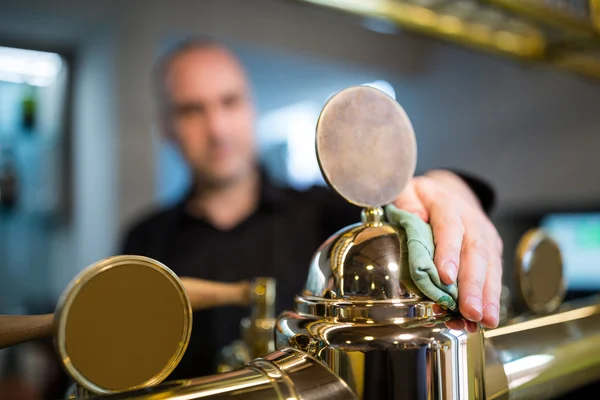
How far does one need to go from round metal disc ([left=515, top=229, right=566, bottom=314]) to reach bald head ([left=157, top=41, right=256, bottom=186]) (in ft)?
3.25

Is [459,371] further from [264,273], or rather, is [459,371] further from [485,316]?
[264,273]

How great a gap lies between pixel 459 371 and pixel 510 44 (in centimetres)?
65

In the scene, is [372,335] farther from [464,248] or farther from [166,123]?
[166,123]

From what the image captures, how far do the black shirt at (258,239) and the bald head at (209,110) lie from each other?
114 millimetres

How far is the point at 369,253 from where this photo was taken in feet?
0.95

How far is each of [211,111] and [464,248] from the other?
1.11 m

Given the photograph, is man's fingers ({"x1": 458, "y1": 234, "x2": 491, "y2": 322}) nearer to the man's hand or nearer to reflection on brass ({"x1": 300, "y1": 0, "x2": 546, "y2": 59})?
the man's hand

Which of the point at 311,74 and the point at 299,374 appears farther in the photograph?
the point at 311,74

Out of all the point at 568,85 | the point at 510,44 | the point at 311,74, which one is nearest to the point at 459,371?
the point at 510,44

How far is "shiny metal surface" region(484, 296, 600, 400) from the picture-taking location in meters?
0.32

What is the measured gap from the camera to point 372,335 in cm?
26

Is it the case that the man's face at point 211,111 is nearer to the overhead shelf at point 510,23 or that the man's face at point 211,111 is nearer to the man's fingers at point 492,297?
the overhead shelf at point 510,23

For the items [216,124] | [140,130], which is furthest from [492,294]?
[140,130]

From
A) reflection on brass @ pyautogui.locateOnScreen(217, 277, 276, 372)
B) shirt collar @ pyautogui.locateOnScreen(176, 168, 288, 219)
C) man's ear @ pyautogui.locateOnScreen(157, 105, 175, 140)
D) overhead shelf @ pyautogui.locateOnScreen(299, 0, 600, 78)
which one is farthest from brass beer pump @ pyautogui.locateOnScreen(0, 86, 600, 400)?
man's ear @ pyautogui.locateOnScreen(157, 105, 175, 140)
